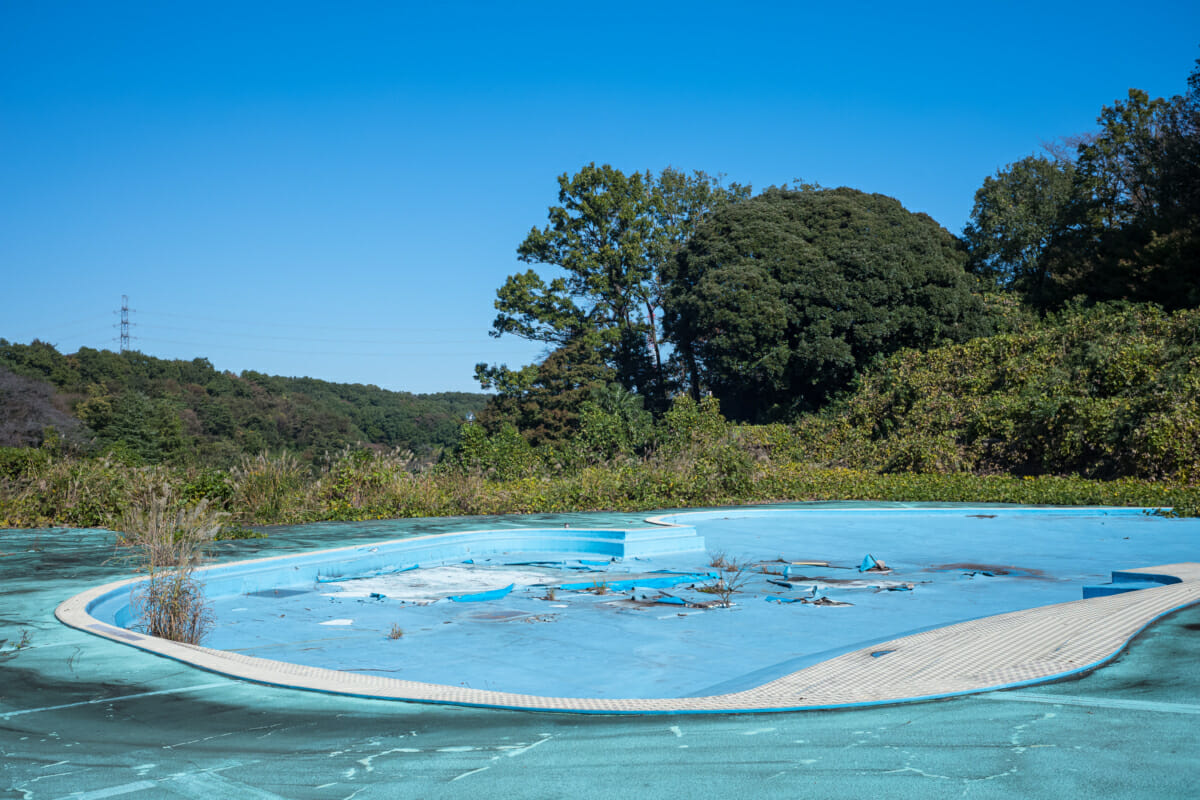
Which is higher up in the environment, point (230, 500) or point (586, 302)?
point (586, 302)

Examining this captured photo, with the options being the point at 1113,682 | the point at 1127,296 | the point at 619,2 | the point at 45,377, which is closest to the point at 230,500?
the point at 1113,682

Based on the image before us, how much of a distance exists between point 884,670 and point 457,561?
238 inches

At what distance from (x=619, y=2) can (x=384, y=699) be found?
1813cm

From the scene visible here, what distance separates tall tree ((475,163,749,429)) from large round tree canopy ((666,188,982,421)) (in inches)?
131

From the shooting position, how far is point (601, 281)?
2894cm

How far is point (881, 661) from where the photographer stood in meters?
3.93

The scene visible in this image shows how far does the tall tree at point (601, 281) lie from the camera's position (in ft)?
94.6

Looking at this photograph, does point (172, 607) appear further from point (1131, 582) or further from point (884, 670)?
point (1131, 582)

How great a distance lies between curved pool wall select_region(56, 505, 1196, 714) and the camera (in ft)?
11.2

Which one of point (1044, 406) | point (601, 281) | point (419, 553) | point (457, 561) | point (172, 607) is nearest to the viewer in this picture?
point (172, 607)

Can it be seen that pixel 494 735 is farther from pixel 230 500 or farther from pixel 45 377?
pixel 45 377

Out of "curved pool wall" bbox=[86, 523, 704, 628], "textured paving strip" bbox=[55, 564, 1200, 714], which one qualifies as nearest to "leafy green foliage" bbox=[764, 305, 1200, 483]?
"curved pool wall" bbox=[86, 523, 704, 628]

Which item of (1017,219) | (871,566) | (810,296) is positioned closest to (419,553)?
(871,566)

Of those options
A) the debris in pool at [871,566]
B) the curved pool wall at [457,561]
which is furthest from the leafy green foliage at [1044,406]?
the debris in pool at [871,566]
